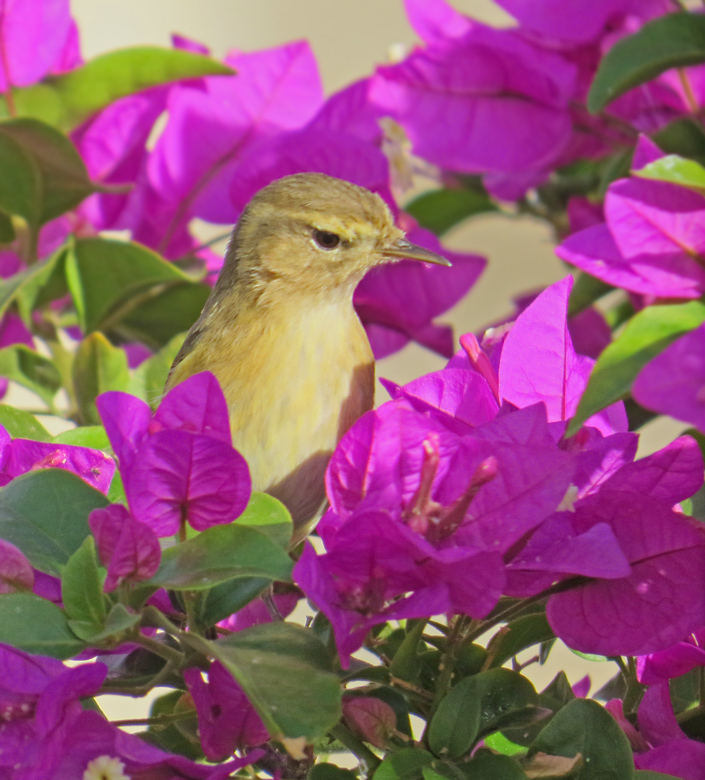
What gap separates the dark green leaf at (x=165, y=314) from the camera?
33.1 inches

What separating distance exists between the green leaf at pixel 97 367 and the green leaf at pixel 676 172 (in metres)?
0.42

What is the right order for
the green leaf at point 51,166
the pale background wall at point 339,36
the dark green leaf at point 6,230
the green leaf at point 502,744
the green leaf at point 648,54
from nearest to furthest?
the green leaf at point 502,744 → the green leaf at point 648,54 → the green leaf at point 51,166 → the dark green leaf at point 6,230 → the pale background wall at point 339,36

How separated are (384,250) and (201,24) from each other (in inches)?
98.1

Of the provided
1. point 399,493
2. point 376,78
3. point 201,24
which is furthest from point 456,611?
point 201,24

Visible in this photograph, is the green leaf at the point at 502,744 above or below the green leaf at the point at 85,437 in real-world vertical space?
below

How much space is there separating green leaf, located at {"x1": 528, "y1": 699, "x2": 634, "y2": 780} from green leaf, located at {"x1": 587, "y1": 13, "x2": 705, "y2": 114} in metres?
0.39

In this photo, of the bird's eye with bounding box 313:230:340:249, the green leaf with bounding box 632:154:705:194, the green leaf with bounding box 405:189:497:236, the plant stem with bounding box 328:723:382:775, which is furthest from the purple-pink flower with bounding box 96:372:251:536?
the green leaf with bounding box 405:189:497:236

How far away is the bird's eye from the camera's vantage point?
33.8 inches

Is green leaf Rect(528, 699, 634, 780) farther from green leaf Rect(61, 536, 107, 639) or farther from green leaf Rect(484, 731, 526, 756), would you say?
green leaf Rect(61, 536, 107, 639)

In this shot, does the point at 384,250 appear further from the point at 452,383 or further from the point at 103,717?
the point at 103,717

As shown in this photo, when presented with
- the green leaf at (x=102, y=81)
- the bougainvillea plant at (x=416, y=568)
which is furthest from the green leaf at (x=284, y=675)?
the green leaf at (x=102, y=81)

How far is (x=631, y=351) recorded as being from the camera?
0.41 m

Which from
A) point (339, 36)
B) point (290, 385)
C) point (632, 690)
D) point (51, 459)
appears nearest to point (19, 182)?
point (290, 385)

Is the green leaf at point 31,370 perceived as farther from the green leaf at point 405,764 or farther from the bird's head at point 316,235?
the green leaf at point 405,764
